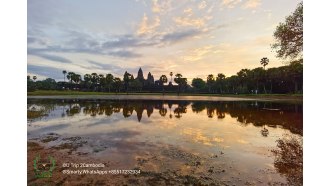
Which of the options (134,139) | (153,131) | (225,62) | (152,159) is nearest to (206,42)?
(225,62)

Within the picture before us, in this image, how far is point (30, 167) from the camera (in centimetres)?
948

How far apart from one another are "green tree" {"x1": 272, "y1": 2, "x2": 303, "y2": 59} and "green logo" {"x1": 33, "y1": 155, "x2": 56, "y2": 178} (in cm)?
1860

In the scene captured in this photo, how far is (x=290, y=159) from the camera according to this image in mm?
10094

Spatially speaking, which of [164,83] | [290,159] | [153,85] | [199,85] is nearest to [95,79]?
[153,85]

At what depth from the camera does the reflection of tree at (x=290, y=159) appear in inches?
339

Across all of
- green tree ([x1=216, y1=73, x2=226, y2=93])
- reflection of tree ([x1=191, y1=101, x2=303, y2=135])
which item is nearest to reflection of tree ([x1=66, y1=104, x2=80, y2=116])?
reflection of tree ([x1=191, y1=101, x2=303, y2=135])

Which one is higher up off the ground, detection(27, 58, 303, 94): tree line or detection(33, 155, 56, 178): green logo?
detection(27, 58, 303, 94): tree line

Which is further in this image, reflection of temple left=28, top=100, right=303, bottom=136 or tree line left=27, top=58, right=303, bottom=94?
tree line left=27, top=58, right=303, bottom=94

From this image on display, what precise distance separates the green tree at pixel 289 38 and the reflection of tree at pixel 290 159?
32.4 ft

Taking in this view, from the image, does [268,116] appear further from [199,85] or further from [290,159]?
[199,85]

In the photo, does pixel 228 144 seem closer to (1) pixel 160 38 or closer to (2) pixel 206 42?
(2) pixel 206 42

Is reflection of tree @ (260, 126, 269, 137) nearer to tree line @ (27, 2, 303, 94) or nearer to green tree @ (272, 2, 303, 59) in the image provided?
green tree @ (272, 2, 303, 59)

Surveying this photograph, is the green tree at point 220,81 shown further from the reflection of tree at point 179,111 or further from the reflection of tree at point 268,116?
the reflection of tree at point 179,111

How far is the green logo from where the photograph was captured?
8.76 metres
